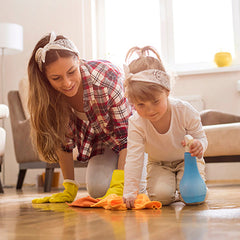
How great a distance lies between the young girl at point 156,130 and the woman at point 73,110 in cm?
14

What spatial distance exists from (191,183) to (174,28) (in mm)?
2811

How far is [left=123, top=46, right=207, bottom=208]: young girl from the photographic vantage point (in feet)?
4.21

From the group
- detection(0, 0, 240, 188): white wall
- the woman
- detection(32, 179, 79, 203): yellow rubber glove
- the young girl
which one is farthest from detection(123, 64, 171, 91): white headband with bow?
detection(0, 0, 240, 188): white wall

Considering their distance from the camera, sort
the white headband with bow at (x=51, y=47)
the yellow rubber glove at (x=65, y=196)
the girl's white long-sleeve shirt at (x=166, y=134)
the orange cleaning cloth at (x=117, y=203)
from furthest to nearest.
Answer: the yellow rubber glove at (x=65, y=196) < the white headband with bow at (x=51, y=47) < the girl's white long-sleeve shirt at (x=166, y=134) < the orange cleaning cloth at (x=117, y=203)

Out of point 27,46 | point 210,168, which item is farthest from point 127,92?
point 27,46

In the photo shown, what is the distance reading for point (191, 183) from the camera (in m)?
1.29

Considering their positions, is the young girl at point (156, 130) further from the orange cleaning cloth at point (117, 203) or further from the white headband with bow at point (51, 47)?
the white headband with bow at point (51, 47)

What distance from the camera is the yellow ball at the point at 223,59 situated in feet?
11.6

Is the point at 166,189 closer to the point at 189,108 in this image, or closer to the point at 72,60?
the point at 189,108

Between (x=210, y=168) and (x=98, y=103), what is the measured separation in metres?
2.09

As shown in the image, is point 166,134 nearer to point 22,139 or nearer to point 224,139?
point 224,139

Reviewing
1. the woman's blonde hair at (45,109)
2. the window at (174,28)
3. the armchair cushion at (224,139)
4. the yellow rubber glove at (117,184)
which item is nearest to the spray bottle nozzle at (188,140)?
the yellow rubber glove at (117,184)

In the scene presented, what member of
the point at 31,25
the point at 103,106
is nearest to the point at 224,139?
→ the point at 103,106

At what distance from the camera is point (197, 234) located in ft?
2.41
